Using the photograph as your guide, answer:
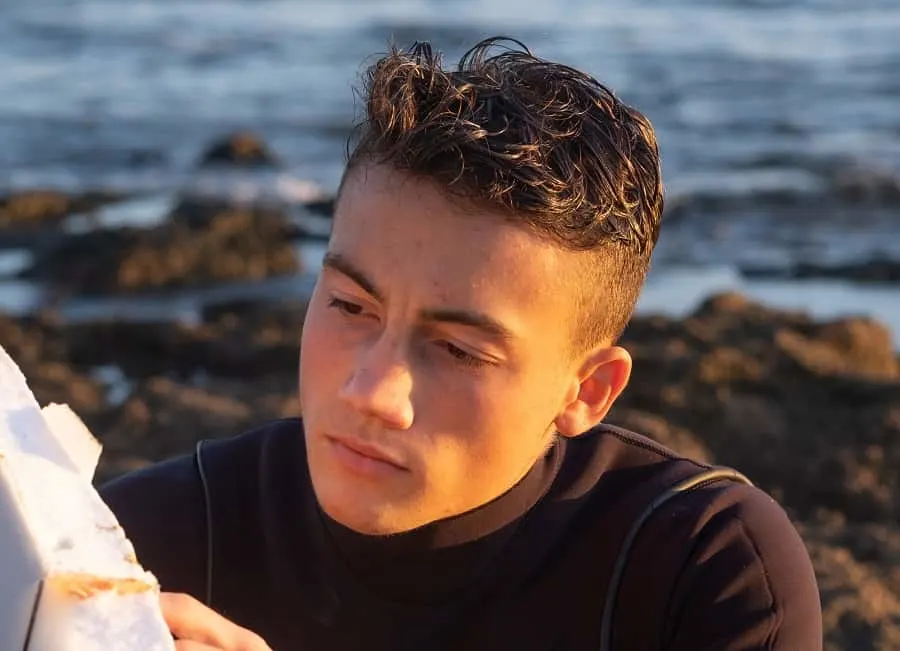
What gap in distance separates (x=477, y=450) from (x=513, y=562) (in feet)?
1.16

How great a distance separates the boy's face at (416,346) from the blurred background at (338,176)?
1191mm

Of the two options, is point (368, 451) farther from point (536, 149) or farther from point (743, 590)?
point (743, 590)

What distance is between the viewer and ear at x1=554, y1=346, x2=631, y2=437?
2.71 metres

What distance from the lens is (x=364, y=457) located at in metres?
2.33

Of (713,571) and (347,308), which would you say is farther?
(713,571)

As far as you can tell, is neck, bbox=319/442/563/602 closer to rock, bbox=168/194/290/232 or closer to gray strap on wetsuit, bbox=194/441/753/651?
gray strap on wetsuit, bbox=194/441/753/651

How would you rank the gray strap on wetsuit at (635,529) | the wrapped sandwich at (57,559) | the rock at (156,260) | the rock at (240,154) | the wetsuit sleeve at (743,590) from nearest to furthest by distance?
the wrapped sandwich at (57,559), the wetsuit sleeve at (743,590), the gray strap on wetsuit at (635,529), the rock at (156,260), the rock at (240,154)

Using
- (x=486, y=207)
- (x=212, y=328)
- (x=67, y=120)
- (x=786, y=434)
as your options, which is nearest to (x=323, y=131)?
(x=67, y=120)

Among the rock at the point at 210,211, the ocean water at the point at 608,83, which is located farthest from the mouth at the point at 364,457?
the rock at the point at 210,211

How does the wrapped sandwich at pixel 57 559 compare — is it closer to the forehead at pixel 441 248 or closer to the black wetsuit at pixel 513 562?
the forehead at pixel 441 248

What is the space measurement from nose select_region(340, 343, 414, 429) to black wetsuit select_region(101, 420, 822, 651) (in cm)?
43

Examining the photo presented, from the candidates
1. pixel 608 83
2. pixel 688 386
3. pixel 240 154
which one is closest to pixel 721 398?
pixel 688 386

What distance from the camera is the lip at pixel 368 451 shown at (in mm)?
2316

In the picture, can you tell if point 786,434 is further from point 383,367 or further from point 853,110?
point 853,110
